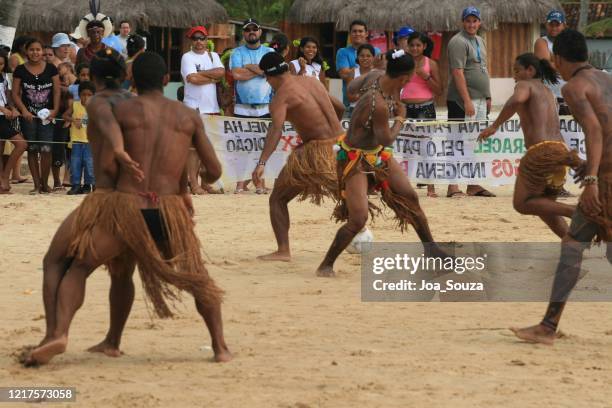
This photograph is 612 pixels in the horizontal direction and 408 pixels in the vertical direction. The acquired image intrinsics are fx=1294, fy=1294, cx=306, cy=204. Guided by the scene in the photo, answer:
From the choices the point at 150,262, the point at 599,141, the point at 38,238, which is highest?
the point at 599,141

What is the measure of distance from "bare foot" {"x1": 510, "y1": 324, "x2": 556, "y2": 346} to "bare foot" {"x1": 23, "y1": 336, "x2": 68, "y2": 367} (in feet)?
8.01

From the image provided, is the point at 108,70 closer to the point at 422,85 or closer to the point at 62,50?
the point at 422,85

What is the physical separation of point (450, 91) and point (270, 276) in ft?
18.6

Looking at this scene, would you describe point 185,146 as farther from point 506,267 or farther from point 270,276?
point 506,267

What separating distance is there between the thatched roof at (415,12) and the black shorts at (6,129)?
14180 mm

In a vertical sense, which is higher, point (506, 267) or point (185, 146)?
point (185, 146)

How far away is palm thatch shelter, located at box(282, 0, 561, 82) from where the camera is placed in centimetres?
2745

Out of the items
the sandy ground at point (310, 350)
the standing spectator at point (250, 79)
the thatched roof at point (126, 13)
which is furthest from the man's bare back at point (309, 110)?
the thatched roof at point (126, 13)

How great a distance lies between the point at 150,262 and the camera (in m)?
6.20

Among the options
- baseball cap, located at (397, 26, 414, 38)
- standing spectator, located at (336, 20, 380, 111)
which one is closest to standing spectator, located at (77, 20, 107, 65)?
standing spectator, located at (336, 20, 380, 111)

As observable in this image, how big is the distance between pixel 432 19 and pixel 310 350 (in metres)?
21.3

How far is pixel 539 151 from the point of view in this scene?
26.9ft

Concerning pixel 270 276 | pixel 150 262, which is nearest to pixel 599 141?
pixel 150 262

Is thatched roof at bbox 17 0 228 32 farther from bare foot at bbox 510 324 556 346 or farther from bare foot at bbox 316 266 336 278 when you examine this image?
bare foot at bbox 510 324 556 346
